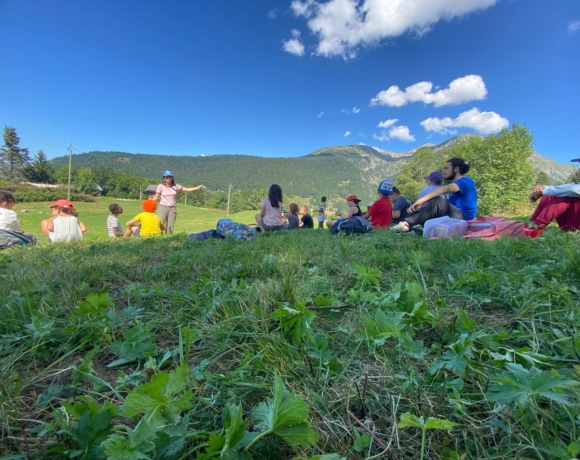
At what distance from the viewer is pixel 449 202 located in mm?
5203

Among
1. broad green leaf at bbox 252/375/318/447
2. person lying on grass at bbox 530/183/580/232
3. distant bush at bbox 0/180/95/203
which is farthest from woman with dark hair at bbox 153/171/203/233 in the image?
distant bush at bbox 0/180/95/203

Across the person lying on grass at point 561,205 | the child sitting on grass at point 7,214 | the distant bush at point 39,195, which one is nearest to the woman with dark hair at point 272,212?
the child sitting on grass at point 7,214

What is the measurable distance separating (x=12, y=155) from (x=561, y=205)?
11214 centimetres

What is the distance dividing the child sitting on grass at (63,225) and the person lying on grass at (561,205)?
8753mm

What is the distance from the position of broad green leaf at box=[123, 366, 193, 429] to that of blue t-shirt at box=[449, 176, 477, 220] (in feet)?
19.0

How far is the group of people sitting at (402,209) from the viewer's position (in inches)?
→ 160

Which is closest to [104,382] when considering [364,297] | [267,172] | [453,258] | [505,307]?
[364,297]

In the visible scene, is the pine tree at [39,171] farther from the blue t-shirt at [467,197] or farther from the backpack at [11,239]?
the blue t-shirt at [467,197]

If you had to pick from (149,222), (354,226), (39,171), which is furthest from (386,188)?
(39,171)

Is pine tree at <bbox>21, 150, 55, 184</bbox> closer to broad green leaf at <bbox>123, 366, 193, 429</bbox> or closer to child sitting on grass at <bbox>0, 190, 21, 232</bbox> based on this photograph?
child sitting on grass at <bbox>0, 190, 21, 232</bbox>

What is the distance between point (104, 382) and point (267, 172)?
Result: 178m

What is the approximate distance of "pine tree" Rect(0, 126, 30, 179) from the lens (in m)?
74.9

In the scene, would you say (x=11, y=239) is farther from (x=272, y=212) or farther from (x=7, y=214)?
(x=272, y=212)

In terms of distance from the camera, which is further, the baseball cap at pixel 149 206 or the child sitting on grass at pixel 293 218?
the child sitting on grass at pixel 293 218
